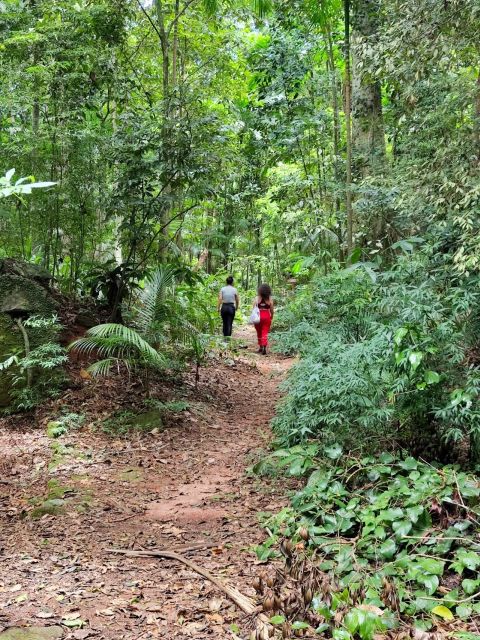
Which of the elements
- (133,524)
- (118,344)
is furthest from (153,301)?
(133,524)

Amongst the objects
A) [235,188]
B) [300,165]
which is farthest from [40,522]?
[235,188]

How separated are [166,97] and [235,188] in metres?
12.3

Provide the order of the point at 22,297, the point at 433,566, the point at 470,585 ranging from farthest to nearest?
the point at 22,297, the point at 433,566, the point at 470,585

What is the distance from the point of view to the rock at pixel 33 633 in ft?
9.39

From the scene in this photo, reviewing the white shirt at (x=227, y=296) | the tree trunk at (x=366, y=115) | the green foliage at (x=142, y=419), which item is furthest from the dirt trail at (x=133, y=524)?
the white shirt at (x=227, y=296)

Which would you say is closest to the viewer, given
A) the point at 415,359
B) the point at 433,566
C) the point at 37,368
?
the point at 433,566

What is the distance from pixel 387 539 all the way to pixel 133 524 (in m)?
2.08

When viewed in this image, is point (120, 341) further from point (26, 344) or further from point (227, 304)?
point (227, 304)

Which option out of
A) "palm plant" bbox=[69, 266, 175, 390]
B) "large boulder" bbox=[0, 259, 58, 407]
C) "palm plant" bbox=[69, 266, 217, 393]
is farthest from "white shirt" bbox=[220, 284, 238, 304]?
"large boulder" bbox=[0, 259, 58, 407]

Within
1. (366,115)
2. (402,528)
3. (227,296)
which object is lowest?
(402,528)

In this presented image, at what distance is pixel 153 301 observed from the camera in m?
7.16

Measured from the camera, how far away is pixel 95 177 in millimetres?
8109

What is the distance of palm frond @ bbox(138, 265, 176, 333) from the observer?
714 centimetres

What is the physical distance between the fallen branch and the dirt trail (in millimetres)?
48
